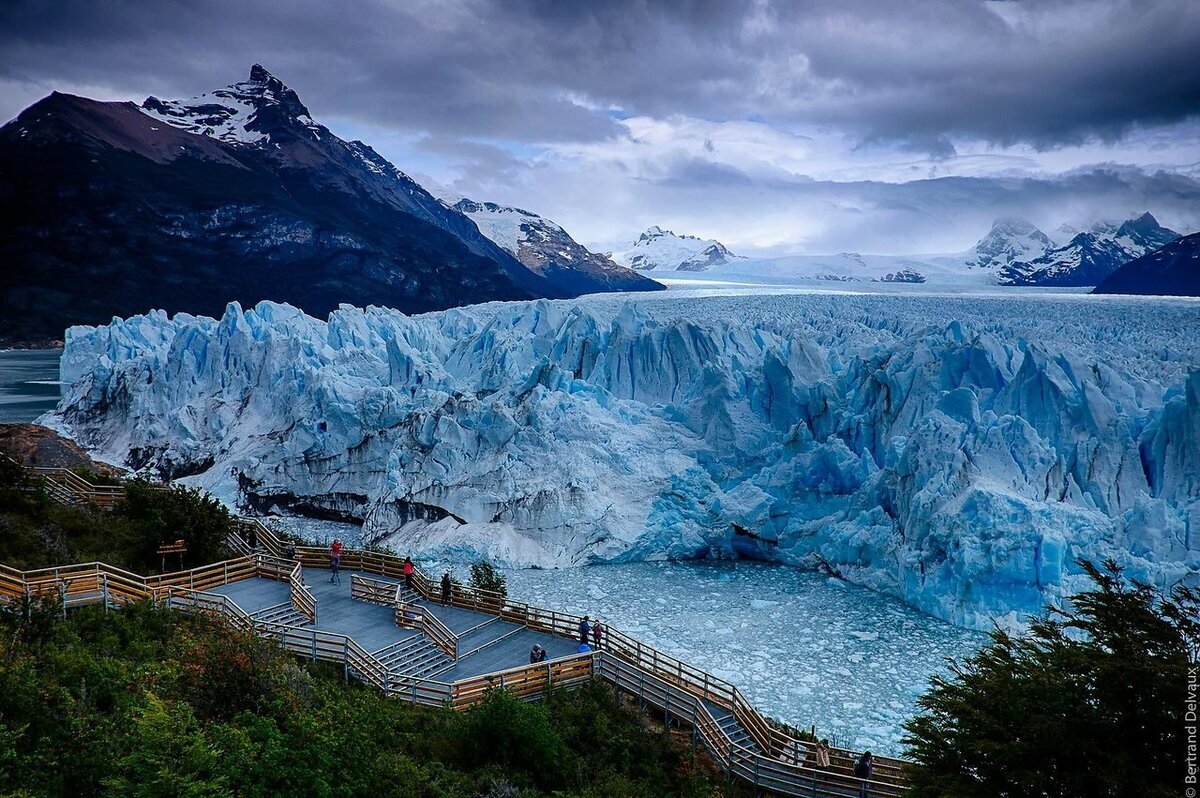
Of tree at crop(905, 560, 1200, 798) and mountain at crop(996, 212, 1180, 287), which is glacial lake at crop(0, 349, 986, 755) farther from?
mountain at crop(996, 212, 1180, 287)

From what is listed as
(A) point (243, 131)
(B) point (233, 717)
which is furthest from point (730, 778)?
(A) point (243, 131)

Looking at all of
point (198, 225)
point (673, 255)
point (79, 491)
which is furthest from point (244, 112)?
point (79, 491)

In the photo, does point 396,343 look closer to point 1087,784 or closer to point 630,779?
point 630,779

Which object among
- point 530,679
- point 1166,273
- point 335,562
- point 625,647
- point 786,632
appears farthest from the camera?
point 1166,273

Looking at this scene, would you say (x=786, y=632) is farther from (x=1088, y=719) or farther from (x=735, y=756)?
(x=1088, y=719)

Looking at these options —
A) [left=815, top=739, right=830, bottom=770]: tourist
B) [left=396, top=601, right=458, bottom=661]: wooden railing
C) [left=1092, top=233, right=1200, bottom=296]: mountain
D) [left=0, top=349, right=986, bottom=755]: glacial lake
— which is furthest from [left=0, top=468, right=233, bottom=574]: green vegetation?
[left=1092, top=233, right=1200, bottom=296]: mountain

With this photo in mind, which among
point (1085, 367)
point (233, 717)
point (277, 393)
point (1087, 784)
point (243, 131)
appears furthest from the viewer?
point (243, 131)
